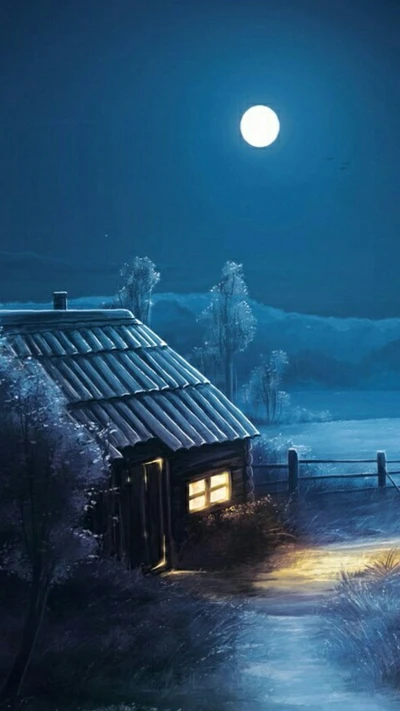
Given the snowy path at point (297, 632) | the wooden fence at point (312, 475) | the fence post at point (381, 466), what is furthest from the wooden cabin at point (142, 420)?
the fence post at point (381, 466)

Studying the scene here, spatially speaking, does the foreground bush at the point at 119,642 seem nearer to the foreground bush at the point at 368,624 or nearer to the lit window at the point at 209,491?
the foreground bush at the point at 368,624

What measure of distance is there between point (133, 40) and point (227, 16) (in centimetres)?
95

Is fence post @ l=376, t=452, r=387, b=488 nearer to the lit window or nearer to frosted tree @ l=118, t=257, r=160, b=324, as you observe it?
the lit window

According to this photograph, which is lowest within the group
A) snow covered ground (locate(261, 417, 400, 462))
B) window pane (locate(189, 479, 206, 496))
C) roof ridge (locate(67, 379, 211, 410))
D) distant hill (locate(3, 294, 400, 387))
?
window pane (locate(189, 479, 206, 496))

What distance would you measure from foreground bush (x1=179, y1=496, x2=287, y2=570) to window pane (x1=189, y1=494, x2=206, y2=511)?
12 cm

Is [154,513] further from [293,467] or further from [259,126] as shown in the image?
[259,126]

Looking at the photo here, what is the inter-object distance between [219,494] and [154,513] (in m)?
1.13

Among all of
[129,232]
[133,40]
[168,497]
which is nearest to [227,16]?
[133,40]

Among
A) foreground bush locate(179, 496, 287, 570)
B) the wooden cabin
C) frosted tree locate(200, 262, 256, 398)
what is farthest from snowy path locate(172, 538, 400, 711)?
frosted tree locate(200, 262, 256, 398)

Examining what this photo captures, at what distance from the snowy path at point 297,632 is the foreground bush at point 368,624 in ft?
0.33

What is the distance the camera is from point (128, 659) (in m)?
5.21

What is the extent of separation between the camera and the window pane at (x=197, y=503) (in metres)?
7.54

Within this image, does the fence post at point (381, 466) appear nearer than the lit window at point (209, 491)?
No

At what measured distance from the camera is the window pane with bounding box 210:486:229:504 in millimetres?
7863
